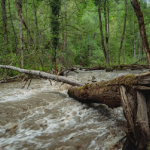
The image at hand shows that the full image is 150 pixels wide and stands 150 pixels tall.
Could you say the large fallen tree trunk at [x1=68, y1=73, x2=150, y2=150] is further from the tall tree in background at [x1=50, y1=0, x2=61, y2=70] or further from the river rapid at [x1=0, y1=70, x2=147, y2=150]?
the tall tree in background at [x1=50, y1=0, x2=61, y2=70]

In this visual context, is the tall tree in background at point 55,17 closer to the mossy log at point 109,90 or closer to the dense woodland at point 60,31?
the dense woodland at point 60,31

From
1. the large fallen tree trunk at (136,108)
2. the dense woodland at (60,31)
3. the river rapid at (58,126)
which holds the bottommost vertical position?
the river rapid at (58,126)

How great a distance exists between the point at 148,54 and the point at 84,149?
2624 mm

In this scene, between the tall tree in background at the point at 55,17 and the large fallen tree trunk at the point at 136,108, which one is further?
the tall tree in background at the point at 55,17

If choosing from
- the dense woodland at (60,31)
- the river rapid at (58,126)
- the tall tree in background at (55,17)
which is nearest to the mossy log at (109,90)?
the river rapid at (58,126)

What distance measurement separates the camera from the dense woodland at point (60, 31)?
11328 mm

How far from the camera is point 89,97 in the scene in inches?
148

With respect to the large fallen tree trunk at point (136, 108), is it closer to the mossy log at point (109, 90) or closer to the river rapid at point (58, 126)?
the mossy log at point (109, 90)

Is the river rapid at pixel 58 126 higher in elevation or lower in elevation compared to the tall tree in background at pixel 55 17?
lower

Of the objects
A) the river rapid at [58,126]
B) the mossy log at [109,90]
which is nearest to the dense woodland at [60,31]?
the river rapid at [58,126]

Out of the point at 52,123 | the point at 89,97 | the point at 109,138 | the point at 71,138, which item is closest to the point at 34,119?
the point at 52,123

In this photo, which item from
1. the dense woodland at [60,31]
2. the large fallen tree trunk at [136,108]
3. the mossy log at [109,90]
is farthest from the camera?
the dense woodland at [60,31]

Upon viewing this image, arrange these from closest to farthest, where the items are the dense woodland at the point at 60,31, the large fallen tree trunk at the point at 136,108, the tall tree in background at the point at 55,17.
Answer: the large fallen tree trunk at the point at 136,108 < the dense woodland at the point at 60,31 < the tall tree in background at the point at 55,17

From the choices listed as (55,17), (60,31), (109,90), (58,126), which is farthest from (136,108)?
(55,17)
